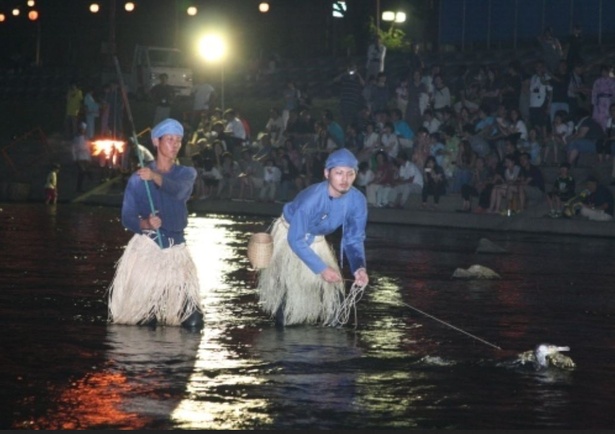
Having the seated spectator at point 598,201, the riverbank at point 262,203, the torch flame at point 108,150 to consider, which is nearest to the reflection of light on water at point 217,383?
the seated spectator at point 598,201

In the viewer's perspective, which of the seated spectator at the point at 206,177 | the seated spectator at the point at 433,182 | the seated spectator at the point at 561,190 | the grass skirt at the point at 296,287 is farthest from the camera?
the seated spectator at the point at 206,177

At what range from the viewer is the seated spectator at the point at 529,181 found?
2753 centimetres

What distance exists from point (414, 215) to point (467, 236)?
12.0 feet

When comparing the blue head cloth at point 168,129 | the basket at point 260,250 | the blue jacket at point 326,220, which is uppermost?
the blue head cloth at point 168,129

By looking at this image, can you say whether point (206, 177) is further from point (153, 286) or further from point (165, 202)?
point (153, 286)

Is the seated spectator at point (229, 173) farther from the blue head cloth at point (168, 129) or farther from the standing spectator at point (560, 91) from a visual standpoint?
the blue head cloth at point (168, 129)

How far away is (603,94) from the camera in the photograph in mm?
27750

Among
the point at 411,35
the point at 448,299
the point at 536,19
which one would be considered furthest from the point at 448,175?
the point at 411,35

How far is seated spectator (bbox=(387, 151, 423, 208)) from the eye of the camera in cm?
2984

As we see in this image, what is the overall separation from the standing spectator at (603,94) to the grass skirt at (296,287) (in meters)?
16.6

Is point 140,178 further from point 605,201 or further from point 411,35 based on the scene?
point 411,35

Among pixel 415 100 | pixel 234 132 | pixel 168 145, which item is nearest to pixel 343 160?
pixel 168 145

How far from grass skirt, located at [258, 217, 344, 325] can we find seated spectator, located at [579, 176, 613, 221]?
48.3 ft

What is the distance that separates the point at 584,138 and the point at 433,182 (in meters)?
3.16
